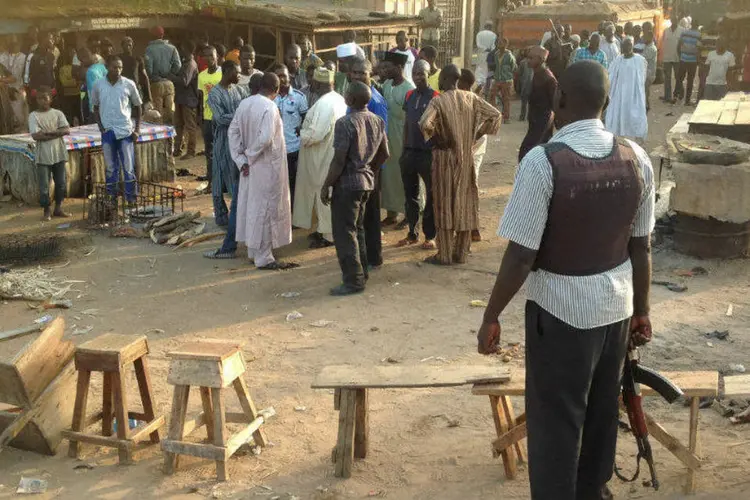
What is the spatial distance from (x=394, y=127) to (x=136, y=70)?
5526 millimetres

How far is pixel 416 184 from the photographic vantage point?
31.3 ft

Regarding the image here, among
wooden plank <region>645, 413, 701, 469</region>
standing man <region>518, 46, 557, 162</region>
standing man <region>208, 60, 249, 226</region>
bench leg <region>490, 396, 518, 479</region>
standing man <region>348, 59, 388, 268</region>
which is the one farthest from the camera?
standing man <region>518, 46, 557, 162</region>

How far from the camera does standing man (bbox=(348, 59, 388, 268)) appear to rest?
331 inches

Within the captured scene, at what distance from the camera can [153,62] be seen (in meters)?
14.5

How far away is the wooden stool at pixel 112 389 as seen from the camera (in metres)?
5.18

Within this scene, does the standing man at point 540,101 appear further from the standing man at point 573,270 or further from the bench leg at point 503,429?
the standing man at point 573,270

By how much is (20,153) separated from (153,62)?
3.87m

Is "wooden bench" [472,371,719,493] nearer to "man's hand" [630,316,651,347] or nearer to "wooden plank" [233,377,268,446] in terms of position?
"man's hand" [630,316,651,347]

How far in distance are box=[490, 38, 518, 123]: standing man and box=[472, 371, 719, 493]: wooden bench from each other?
13412 mm

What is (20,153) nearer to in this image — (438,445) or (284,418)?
(284,418)

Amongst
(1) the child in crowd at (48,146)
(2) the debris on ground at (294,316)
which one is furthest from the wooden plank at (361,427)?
(1) the child in crowd at (48,146)

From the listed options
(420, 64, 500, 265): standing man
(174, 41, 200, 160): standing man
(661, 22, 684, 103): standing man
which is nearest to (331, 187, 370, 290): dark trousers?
(420, 64, 500, 265): standing man

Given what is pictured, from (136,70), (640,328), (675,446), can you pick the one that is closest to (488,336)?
(640,328)

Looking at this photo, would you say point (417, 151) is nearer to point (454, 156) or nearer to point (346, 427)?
point (454, 156)
